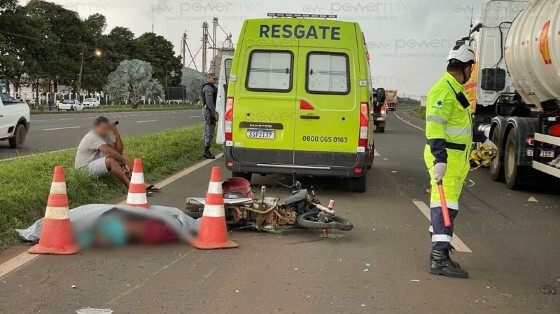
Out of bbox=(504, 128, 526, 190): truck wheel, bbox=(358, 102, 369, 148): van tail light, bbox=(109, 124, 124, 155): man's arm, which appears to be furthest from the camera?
bbox=(504, 128, 526, 190): truck wheel

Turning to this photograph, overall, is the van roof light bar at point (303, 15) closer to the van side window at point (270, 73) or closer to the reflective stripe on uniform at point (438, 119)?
the van side window at point (270, 73)

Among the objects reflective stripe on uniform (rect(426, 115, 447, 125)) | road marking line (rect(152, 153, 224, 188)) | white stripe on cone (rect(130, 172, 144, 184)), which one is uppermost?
reflective stripe on uniform (rect(426, 115, 447, 125))

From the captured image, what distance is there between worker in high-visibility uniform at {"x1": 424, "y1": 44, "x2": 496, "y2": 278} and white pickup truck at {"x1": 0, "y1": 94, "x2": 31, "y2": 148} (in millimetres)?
13177

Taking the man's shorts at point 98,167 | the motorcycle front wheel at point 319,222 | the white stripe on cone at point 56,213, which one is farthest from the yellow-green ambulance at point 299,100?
the white stripe on cone at point 56,213

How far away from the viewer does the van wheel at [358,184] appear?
35.2 feet

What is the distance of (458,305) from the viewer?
5043 mm

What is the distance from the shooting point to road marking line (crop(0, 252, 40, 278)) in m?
5.62

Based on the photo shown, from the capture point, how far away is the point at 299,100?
1023 cm

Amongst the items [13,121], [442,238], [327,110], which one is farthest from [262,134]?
[13,121]

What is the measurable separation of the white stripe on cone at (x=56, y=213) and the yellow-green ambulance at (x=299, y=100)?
14.0ft

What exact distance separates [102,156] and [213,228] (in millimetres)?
3764

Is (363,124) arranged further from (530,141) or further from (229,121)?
(530,141)

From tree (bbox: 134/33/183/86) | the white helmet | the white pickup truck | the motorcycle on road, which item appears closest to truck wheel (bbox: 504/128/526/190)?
the motorcycle on road

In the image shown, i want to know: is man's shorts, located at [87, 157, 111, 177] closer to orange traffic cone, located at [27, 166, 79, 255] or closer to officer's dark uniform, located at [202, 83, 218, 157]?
orange traffic cone, located at [27, 166, 79, 255]
